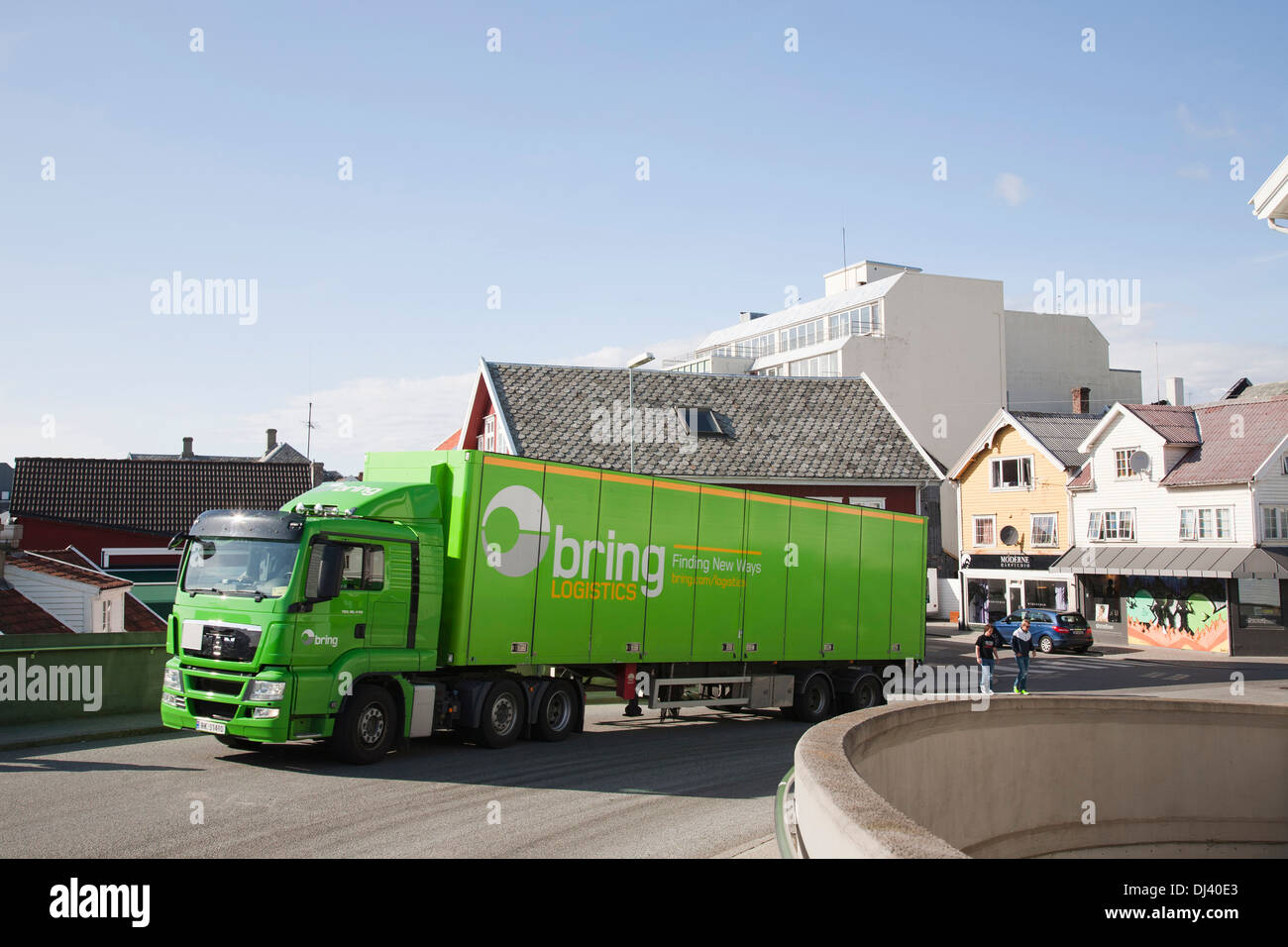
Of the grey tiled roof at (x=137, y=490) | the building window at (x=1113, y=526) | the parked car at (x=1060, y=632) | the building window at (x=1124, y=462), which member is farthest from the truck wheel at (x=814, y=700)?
the grey tiled roof at (x=137, y=490)

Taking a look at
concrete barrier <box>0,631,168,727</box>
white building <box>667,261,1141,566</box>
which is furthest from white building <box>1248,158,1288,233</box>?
white building <box>667,261,1141,566</box>

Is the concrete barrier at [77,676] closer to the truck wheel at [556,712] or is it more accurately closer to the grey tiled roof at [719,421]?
the truck wheel at [556,712]

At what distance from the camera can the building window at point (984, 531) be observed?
48906mm

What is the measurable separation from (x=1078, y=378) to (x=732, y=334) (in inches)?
996

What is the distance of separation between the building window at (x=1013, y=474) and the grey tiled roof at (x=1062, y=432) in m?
1.29

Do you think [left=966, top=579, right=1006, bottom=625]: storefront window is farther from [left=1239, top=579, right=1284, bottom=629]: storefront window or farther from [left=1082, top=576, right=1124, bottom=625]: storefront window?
[left=1239, top=579, right=1284, bottom=629]: storefront window

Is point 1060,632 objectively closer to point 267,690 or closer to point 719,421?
point 719,421

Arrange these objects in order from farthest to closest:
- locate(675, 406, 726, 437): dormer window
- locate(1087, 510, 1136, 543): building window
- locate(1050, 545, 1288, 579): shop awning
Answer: locate(1087, 510, 1136, 543): building window, locate(1050, 545, 1288, 579): shop awning, locate(675, 406, 726, 437): dormer window

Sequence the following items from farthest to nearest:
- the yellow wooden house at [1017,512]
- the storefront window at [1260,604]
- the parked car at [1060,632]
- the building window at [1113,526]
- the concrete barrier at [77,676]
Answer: the yellow wooden house at [1017,512] < the building window at [1113,526] < the parked car at [1060,632] < the storefront window at [1260,604] < the concrete barrier at [77,676]

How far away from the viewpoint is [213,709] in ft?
41.7

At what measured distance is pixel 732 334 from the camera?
271 feet

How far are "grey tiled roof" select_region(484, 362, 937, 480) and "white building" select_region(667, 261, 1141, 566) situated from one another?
25.3 m

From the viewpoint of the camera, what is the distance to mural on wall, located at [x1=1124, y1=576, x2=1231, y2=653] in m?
37.3

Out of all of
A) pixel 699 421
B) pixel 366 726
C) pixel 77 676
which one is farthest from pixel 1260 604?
pixel 77 676
